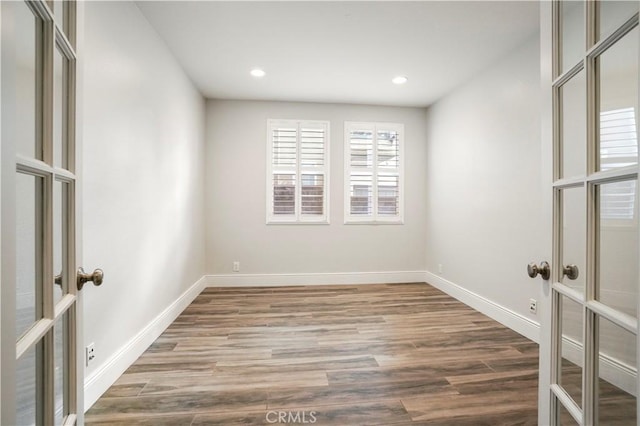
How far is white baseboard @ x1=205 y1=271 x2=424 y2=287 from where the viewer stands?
406 centimetres

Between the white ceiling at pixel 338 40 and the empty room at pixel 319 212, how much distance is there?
0.03m

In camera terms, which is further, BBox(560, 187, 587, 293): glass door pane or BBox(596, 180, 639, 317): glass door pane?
BBox(560, 187, 587, 293): glass door pane

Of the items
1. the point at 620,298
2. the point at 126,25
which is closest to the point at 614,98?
the point at 620,298

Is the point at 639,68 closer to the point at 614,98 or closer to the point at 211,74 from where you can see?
the point at 614,98

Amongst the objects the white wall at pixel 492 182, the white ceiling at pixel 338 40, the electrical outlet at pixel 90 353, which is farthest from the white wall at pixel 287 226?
the electrical outlet at pixel 90 353

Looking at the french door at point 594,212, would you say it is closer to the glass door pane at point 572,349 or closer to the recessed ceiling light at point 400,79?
the glass door pane at point 572,349

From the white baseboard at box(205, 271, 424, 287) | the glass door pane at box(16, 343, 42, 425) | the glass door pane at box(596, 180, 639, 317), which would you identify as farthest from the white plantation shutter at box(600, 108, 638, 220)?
the white baseboard at box(205, 271, 424, 287)

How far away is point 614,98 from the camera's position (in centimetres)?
77

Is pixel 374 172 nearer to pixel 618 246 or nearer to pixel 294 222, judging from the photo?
pixel 294 222

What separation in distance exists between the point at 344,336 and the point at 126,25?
2913 mm

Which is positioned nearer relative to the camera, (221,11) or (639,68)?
(639,68)

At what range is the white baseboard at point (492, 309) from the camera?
2.46 meters

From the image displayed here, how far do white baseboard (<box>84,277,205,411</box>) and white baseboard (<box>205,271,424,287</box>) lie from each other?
979 mm

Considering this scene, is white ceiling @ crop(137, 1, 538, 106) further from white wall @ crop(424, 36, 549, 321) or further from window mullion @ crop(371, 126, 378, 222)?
window mullion @ crop(371, 126, 378, 222)
